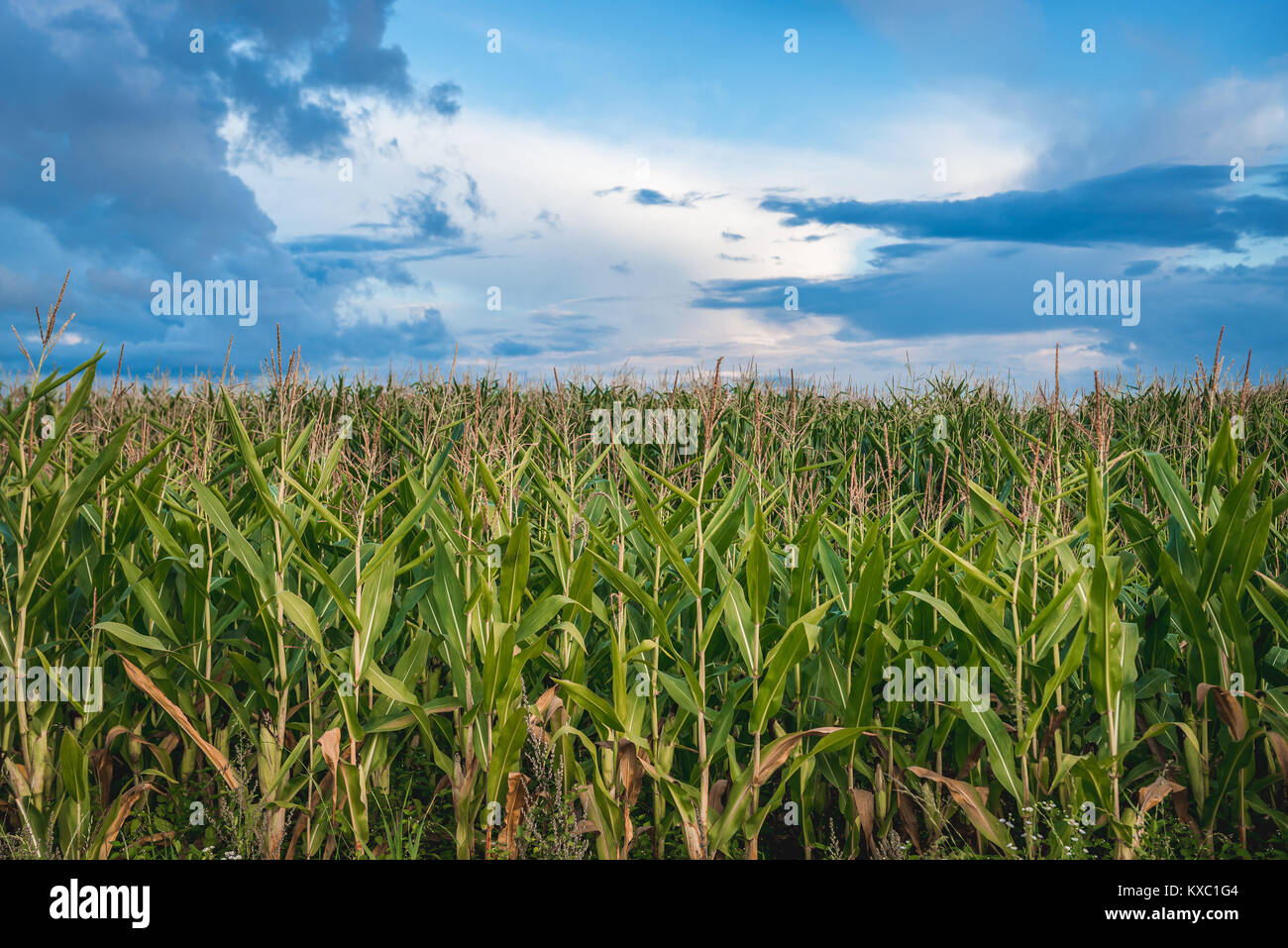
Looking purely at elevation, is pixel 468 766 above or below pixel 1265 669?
below

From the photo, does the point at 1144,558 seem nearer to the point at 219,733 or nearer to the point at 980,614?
the point at 980,614

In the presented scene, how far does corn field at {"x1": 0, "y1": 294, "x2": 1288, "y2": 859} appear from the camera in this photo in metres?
3.20

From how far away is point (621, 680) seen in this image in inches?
122

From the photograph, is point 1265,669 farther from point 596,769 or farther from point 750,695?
point 596,769

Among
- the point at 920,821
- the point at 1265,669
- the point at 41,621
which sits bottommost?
the point at 920,821

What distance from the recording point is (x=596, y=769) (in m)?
3.16

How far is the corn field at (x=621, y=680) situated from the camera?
10.5 feet
